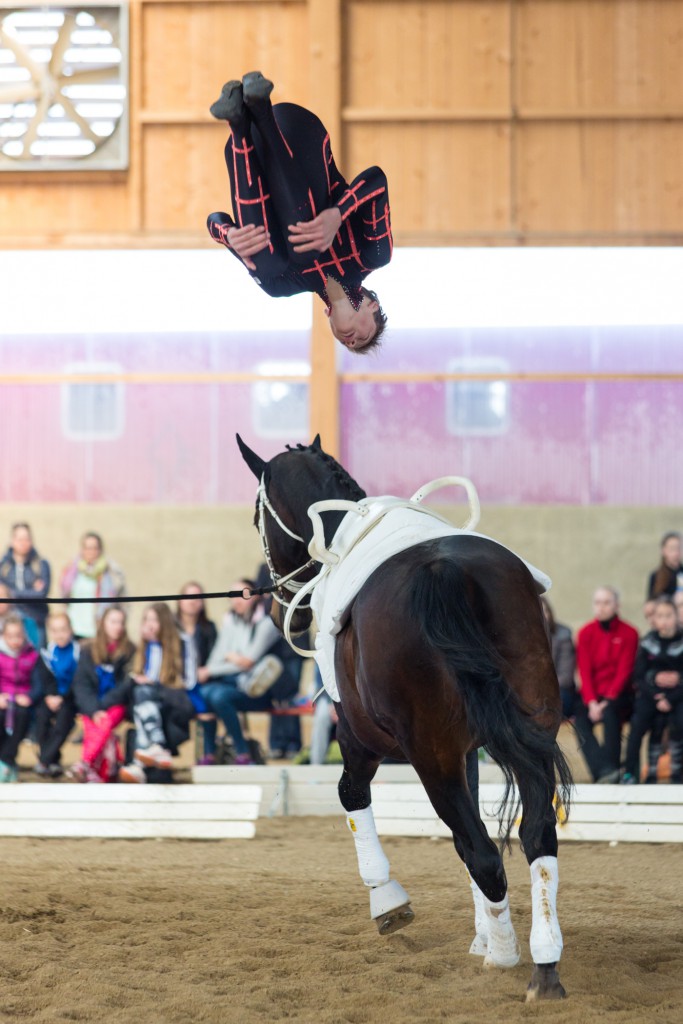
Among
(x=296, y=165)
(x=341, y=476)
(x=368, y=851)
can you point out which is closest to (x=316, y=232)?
(x=296, y=165)

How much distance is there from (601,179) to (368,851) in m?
7.94

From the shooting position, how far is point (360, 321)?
401 cm

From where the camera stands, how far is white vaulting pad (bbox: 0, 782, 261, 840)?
6.06 meters

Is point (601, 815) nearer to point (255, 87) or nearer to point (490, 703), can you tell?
point (490, 703)

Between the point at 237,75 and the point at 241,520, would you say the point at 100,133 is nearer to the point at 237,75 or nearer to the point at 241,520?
the point at 237,75

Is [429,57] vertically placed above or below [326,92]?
above

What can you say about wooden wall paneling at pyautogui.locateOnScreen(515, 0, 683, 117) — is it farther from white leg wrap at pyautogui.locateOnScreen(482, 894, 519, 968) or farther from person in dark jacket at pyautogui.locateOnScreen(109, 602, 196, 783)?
white leg wrap at pyautogui.locateOnScreen(482, 894, 519, 968)

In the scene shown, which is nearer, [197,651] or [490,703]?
[490,703]

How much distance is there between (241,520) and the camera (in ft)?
35.2

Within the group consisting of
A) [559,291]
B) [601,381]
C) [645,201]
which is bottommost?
[601,381]

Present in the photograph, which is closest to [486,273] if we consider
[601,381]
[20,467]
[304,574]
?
[601,381]

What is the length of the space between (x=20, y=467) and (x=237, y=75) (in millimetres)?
4021

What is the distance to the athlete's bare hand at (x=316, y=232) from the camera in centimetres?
370

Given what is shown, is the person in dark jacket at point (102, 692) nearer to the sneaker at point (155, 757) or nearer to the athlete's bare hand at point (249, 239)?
the sneaker at point (155, 757)
